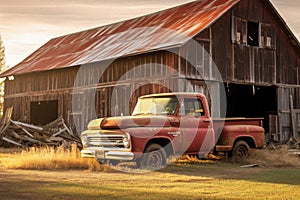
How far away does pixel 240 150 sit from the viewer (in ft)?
57.1

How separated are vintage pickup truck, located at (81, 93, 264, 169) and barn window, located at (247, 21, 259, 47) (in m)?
11.1

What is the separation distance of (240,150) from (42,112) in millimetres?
20319

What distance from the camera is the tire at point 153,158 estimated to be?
14039 millimetres

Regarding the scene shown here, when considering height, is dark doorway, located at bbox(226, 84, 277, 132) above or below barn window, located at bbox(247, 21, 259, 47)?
below

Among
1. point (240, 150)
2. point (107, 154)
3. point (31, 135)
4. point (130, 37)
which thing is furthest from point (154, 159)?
point (130, 37)

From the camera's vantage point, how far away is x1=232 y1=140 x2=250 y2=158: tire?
17156 mm

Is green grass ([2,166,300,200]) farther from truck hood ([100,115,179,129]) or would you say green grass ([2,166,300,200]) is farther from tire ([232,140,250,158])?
tire ([232,140,250,158])

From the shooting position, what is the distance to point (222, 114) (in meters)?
24.9

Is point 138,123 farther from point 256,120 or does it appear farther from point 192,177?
point 256,120

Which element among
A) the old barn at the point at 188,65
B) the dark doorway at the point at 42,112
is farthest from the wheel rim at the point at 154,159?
the dark doorway at the point at 42,112

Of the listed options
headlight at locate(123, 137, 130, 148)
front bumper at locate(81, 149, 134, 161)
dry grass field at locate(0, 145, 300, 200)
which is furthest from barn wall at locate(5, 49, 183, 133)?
headlight at locate(123, 137, 130, 148)

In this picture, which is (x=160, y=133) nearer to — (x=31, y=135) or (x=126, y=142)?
(x=126, y=142)

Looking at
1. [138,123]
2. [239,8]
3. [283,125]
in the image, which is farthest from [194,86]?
[138,123]

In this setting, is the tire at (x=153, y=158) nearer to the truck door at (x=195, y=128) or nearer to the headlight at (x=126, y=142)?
the headlight at (x=126, y=142)
